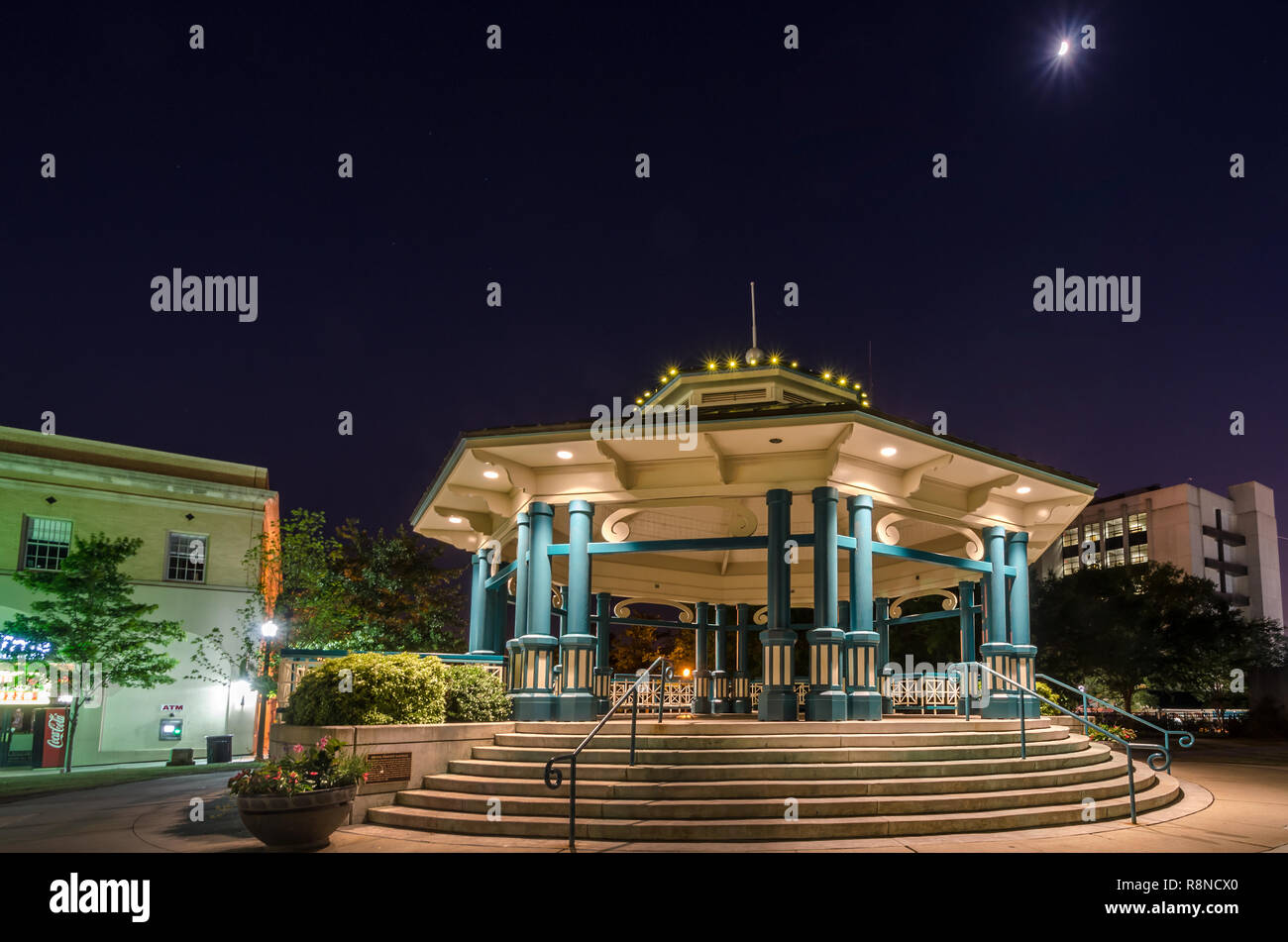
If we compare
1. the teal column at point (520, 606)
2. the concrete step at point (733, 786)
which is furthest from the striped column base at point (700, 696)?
the concrete step at point (733, 786)

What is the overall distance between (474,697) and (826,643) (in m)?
5.47

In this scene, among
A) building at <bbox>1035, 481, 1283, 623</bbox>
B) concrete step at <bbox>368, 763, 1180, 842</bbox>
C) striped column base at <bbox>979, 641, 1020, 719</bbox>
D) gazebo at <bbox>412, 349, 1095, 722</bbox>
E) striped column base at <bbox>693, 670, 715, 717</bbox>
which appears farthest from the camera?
building at <bbox>1035, 481, 1283, 623</bbox>

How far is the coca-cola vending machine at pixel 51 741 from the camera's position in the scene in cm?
2595

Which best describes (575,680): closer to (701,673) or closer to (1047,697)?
(701,673)

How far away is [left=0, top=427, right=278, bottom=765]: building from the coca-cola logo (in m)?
1.35

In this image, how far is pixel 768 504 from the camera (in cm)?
1548

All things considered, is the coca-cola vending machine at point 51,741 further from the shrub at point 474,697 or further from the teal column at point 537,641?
the shrub at point 474,697

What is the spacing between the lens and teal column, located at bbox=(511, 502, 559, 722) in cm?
1495

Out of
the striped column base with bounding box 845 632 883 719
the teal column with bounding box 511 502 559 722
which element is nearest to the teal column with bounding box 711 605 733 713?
the teal column with bounding box 511 502 559 722

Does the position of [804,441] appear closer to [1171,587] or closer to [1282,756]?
[1282,756]

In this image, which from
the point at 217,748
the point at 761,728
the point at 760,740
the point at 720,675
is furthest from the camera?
the point at 217,748

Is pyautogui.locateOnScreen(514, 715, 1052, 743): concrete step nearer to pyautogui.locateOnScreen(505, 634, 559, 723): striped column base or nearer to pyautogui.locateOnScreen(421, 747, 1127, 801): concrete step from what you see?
pyautogui.locateOnScreen(505, 634, 559, 723): striped column base

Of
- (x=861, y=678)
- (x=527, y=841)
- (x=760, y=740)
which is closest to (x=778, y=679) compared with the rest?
(x=861, y=678)

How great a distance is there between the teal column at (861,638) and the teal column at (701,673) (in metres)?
8.09
